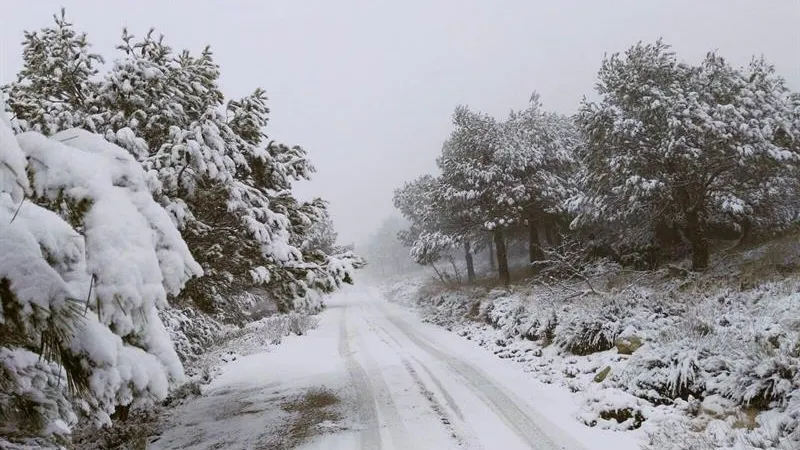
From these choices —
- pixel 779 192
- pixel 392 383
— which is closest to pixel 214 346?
pixel 392 383

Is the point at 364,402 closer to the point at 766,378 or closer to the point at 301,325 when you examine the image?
the point at 766,378

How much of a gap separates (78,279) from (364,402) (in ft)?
23.7

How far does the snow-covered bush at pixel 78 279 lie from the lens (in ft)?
7.80

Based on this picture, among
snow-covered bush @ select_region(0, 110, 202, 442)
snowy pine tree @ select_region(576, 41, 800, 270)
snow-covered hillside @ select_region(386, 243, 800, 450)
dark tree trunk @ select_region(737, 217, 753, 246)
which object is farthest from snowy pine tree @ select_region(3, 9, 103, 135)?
dark tree trunk @ select_region(737, 217, 753, 246)

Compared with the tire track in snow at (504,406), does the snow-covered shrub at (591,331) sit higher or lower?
higher

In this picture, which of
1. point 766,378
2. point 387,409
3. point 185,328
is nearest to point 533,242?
point 387,409

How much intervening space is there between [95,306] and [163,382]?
805 millimetres

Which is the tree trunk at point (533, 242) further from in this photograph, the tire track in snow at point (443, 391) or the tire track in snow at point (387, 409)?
the tire track in snow at point (387, 409)

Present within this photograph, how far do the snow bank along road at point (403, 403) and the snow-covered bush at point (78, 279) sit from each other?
4467 millimetres

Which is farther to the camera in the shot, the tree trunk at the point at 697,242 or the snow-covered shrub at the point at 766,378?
the tree trunk at the point at 697,242

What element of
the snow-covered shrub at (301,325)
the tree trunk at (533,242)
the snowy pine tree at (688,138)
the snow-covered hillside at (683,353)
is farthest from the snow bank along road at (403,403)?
the tree trunk at (533,242)

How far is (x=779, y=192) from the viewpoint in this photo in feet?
57.5

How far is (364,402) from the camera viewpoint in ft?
29.8

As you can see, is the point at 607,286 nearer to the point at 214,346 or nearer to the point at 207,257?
the point at 207,257
